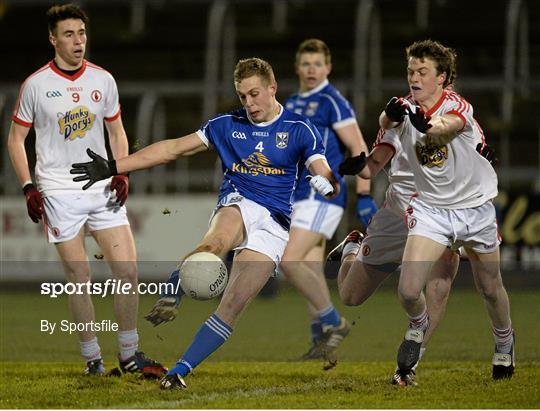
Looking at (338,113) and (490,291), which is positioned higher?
(338,113)

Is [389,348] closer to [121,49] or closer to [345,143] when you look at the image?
[345,143]

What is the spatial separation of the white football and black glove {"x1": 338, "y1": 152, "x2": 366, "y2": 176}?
0.93 metres

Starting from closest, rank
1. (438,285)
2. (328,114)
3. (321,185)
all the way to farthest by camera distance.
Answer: (321,185) < (438,285) < (328,114)

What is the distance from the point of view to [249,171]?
6969 millimetres

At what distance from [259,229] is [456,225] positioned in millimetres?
1151

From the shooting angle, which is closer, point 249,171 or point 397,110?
point 397,110

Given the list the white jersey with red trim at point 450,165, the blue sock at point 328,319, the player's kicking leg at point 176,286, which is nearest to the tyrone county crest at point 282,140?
the player's kicking leg at point 176,286

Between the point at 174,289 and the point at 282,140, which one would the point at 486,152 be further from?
the point at 174,289

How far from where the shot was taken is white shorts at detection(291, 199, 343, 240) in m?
9.11

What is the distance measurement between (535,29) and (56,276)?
28.2 feet

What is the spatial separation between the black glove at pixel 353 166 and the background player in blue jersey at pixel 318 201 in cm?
185

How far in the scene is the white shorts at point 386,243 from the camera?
23.9ft

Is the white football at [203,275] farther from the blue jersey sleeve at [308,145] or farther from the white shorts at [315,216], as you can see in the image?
the white shorts at [315,216]

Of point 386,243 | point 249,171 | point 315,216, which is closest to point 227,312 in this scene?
point 249,171
